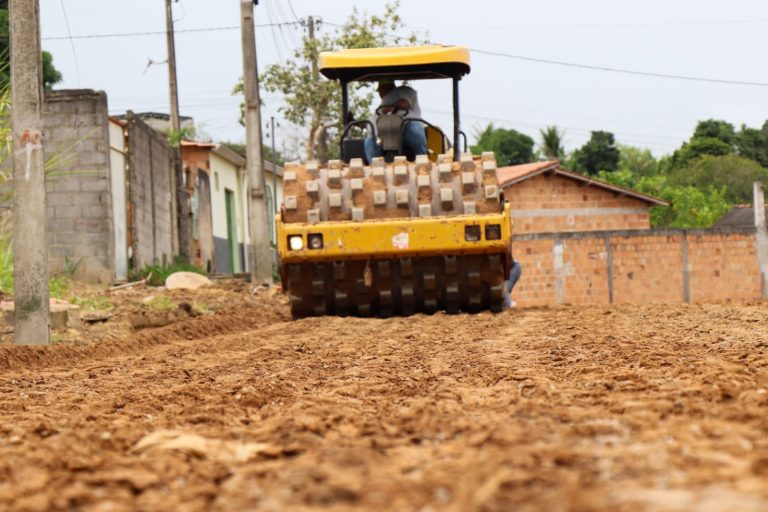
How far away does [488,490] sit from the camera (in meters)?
2.50

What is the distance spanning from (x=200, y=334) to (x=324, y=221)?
2.18 m

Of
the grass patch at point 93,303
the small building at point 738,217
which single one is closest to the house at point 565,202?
the small building at point 738,217

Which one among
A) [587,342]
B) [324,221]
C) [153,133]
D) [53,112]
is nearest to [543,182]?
[153,133]

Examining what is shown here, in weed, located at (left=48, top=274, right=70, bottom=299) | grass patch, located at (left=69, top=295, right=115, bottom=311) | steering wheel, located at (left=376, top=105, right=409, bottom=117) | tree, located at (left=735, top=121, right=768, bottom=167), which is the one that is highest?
tree, located at (left=735, top=121, right=768, bottom=167)

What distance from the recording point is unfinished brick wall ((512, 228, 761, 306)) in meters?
24.3

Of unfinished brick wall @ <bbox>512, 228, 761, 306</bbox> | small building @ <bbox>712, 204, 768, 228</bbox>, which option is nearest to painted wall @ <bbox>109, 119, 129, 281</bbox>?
unfinished brick wall @ <bbox>512, 228, 761, 306</bbox>

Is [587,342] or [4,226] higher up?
[4,226]

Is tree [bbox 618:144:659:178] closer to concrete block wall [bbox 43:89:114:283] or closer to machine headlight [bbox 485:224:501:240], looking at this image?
concrete block wall [bbox 43:89:114:283]

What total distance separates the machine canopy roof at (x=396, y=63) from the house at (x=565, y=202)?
20393 mm

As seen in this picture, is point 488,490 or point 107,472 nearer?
point 488,490

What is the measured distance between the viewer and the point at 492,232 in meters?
10.3

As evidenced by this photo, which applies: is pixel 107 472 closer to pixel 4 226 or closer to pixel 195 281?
pixel 4 226

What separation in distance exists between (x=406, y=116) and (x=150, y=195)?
1313cm

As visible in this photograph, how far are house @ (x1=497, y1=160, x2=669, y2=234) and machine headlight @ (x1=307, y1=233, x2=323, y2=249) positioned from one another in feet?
73.8
